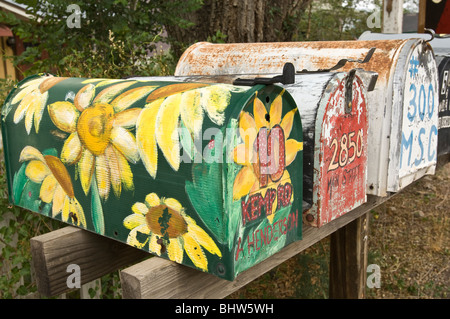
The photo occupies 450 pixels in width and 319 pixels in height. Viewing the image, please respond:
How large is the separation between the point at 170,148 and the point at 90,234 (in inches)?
18.5

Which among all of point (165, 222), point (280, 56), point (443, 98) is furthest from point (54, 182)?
point (443, 98)

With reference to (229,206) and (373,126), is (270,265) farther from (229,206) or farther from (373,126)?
(373,126)

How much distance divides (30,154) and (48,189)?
0.12 m

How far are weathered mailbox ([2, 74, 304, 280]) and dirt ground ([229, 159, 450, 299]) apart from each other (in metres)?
2.51

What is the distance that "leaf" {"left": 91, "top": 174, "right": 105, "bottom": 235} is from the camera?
3.80 ft

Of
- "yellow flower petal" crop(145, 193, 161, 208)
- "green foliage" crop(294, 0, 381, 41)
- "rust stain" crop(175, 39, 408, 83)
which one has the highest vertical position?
"green foliage" crop(294, 0, 381, 41)

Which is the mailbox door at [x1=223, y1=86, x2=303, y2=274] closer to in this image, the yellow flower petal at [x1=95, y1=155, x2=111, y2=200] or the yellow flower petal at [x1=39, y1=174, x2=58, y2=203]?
the yellow flower petal at [x1=95, y1=155, x2=111, y2=200]

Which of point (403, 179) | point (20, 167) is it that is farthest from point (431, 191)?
point (20, 167)

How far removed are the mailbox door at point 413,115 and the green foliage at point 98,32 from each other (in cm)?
149

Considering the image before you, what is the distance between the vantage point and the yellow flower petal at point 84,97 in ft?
3.84

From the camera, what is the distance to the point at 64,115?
120cm

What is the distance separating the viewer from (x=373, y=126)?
4.86ft

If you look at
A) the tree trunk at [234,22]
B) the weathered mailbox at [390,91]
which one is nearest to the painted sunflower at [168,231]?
the weathered mailbox at [390,91]

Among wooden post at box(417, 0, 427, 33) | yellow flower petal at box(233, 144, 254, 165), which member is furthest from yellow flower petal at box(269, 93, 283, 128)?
wooden post at box(417, 0, 427, 33)
